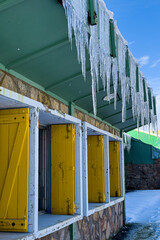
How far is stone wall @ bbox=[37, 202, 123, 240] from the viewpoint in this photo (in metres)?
4.63

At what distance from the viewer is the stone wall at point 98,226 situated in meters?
4.63

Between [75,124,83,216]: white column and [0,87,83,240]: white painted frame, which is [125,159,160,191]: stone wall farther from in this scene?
[0,87,83,240]: white painted frame

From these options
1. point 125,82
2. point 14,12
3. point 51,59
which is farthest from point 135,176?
point 14,12

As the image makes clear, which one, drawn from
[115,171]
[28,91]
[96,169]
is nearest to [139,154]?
[115,171]

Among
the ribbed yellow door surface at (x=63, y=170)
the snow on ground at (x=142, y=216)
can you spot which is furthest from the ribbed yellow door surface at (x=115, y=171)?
the ribbed yellow door surface at (x=63, y=170)

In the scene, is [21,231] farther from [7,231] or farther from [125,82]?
[125,82]

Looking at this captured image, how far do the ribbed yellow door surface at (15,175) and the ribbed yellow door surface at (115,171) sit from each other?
4810 millimetres

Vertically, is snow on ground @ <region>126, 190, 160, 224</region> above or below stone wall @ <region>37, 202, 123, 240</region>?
below

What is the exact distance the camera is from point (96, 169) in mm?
6594

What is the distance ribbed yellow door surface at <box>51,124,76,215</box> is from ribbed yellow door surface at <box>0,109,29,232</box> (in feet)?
4.54

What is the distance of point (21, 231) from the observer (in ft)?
11.0

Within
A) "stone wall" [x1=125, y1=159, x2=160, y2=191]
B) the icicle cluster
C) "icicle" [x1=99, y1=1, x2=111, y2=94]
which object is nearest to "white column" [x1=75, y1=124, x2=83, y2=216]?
"icicle" [x1=99, y1=1, x2=111, y2=94]

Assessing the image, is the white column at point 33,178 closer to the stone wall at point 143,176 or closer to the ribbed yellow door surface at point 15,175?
the ribbed yellow door surface at point 15,175

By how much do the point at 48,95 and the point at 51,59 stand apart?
767mm
